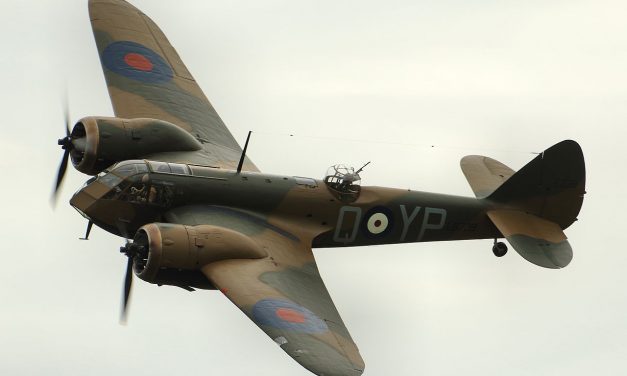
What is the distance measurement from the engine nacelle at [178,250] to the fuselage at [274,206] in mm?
1471

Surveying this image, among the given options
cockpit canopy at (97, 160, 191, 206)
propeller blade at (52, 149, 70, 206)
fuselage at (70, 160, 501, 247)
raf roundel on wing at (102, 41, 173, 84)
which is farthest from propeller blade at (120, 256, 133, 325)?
raf roundel on wing at (102, 41, 173, 84)

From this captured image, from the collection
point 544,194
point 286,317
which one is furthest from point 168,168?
point 544,194

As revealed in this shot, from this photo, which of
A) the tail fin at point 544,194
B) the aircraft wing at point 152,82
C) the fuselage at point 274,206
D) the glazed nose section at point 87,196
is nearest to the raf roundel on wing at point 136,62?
the aircraft wing at point 152,82

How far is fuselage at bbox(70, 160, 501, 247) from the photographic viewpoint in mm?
41875

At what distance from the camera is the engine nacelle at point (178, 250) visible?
39125 mm

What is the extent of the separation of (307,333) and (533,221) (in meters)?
11.3

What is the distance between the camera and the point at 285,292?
39.8 m

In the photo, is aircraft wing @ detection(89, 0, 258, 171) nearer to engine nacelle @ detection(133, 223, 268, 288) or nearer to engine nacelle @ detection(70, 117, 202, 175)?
engine nacelle @ detection(70, 117, 202, 175)

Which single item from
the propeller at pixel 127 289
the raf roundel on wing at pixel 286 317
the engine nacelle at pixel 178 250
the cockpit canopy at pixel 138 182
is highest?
the cockpit canopy at pixel 138 182

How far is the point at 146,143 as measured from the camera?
145 ft

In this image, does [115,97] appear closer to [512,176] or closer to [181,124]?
[181,124]

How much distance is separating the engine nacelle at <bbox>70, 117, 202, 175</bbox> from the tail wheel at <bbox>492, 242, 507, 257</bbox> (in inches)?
403

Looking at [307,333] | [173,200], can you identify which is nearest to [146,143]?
[173,200]

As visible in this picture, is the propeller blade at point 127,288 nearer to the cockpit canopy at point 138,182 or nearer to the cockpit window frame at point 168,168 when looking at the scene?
the cockpit canopy at point 138,182
